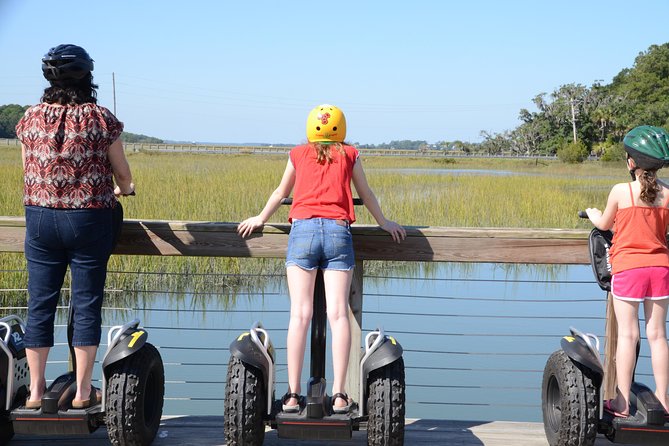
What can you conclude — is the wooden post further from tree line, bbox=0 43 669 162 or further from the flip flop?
tree line, bbox=0 43 669 162

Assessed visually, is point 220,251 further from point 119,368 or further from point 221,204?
point 221,204

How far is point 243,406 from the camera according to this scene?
2994mm

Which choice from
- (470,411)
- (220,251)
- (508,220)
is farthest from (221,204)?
(220,251)

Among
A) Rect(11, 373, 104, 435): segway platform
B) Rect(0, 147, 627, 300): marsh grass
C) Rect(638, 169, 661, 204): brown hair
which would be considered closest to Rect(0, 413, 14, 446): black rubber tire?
Rect(11, 373, 104, 435): segway platform

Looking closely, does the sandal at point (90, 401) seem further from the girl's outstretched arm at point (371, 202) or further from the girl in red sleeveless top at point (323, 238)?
the girl's outstretched arm at point (371, 202)

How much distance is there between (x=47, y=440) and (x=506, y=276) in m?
7.51

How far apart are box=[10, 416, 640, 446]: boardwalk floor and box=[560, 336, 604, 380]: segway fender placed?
18.8 inches

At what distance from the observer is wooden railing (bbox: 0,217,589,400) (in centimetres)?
353

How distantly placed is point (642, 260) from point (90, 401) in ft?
6.64

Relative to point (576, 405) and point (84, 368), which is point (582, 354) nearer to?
point (576, 405)

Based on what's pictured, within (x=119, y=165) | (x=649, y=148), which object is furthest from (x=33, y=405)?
(x=649, y=148)

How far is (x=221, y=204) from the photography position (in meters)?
13.7

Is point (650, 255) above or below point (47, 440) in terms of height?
above

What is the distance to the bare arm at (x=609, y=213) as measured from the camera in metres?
3.05
